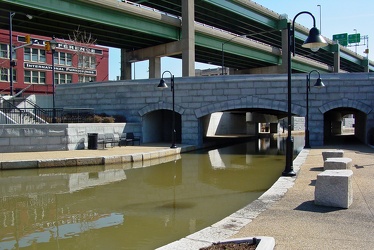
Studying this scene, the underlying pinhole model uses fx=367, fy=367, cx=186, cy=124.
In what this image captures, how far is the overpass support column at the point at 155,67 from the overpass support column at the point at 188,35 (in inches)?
273

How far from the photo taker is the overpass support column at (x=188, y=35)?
38.5m

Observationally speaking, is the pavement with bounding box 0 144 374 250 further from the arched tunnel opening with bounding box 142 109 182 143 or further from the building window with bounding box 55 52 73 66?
the building window with bounding box 55 52 73 66

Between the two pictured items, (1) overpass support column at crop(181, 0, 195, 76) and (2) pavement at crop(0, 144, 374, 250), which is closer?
(2) pavement at crop(0, 144, 374, 250)

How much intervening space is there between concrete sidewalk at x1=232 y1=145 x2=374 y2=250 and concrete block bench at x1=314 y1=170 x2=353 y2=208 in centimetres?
14

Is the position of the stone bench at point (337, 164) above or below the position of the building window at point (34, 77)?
below

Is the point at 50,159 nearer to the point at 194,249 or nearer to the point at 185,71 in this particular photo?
the point at 194,249

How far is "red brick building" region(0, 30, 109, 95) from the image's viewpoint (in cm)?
5247

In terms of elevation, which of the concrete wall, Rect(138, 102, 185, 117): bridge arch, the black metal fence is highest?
Rect(138, 102, 185, 117): bridge arch

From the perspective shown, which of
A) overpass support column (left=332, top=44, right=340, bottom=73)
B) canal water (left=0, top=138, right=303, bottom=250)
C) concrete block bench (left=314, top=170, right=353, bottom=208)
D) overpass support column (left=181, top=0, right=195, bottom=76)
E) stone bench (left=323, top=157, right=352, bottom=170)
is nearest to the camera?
canal water (left=0, top=138, right=303, bottom=250)

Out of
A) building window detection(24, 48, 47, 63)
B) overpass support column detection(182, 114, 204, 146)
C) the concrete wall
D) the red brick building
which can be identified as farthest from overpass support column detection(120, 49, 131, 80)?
the concrete wall

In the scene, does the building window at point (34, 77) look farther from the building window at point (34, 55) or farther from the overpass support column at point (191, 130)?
the overpass support column at point (191, 130)

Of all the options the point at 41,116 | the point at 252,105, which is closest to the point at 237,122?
the point at 252,105

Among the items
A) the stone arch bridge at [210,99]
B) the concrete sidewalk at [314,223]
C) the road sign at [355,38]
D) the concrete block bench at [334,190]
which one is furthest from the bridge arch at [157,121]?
the road sign at [355,38]

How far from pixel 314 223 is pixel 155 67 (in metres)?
41.0
